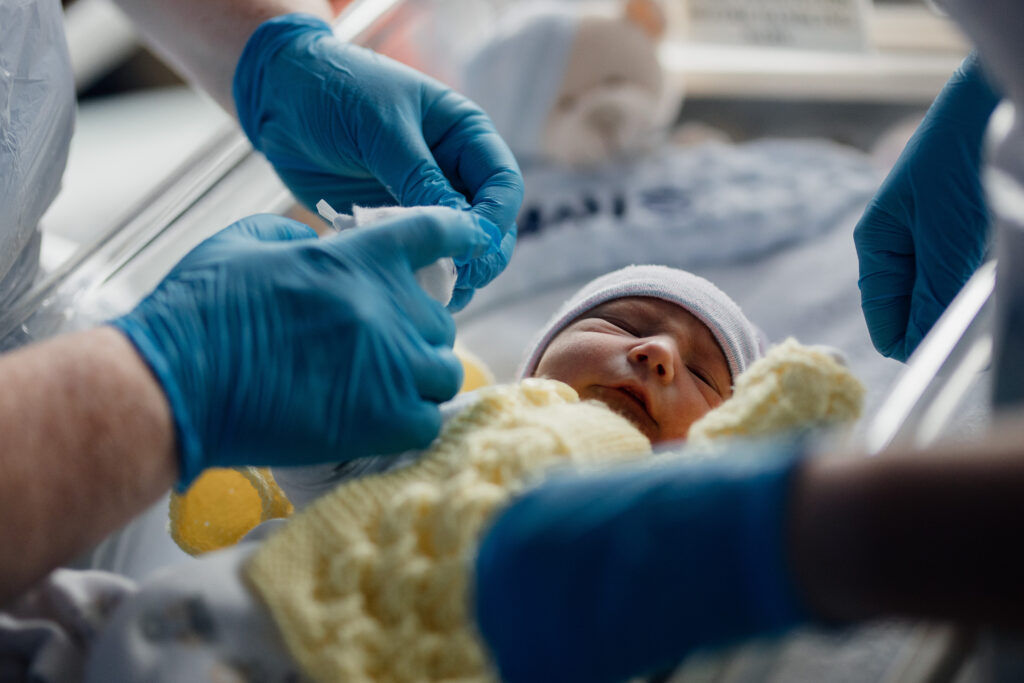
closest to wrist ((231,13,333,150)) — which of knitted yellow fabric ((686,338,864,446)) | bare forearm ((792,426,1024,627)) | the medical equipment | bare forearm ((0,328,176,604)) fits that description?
the medical equipment

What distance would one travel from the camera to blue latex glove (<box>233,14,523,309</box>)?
0.99m

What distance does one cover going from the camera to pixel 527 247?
1.80 meters

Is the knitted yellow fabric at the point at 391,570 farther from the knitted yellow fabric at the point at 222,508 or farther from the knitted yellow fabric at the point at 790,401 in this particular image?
the knitted yellow fabric at the point at 222,508

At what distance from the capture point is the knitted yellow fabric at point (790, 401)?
0.76m

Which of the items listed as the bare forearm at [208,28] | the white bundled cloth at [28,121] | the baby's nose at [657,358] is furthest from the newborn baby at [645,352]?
the bare forearm at [208,28]

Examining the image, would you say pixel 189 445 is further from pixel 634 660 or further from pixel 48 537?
pixel 634 660

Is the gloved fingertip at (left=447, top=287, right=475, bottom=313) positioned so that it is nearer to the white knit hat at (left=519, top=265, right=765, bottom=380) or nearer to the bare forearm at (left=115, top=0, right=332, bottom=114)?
the white knit hat at (left=519, top=265, right=765, bottom=380)

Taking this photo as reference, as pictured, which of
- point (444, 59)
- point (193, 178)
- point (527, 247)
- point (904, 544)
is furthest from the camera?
point (444, 59)

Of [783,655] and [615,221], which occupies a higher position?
[783,655]

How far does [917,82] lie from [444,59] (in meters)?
1.37

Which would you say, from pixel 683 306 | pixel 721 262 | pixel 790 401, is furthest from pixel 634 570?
pixel 721 262

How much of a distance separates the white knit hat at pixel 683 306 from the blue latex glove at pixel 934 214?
20 cm

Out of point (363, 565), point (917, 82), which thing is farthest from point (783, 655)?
point (917, 82)

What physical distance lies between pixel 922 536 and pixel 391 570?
38cm
